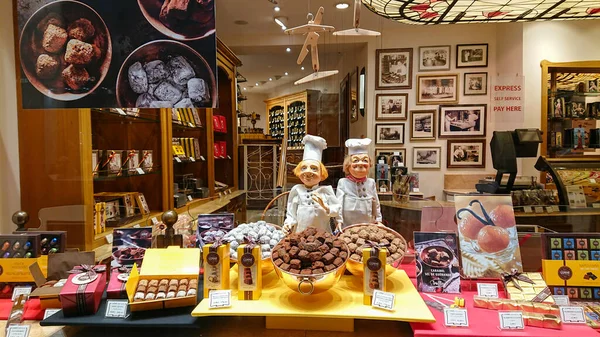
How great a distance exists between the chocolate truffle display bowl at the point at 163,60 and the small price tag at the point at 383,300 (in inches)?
35.9

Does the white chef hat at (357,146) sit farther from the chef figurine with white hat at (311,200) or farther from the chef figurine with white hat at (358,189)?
the chef figurine with white hat at (311,200)

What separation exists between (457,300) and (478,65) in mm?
4197

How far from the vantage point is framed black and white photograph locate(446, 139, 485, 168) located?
4.55 meters

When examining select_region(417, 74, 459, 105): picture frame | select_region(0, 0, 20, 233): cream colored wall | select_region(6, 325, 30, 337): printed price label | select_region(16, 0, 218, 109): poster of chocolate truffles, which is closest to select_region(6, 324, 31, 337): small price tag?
select_region(6, 325, 30, 337): printed price label

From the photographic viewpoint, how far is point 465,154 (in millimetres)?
4582

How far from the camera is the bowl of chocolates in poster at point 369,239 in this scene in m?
1.21

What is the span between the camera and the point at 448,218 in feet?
4.88

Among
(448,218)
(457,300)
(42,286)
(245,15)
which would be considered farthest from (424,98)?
(42,286)

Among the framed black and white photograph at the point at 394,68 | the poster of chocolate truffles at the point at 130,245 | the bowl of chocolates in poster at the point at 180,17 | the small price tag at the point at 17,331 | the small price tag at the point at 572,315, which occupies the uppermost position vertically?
the framed black and white photograph at the point at 394,68

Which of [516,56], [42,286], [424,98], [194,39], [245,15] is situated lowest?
[42,286]

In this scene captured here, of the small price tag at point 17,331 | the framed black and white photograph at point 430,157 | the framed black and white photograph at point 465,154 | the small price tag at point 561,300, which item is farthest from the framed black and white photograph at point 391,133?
the small price tag at point 17,331

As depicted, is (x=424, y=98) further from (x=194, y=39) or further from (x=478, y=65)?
(x=194, y=39)

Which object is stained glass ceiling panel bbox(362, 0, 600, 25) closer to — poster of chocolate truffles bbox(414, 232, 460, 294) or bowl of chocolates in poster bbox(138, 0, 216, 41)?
bowl of chocolates in poster bbox(138, 0, 216, 41)

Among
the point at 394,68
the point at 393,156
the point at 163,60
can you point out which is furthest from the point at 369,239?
the point at 394,68
